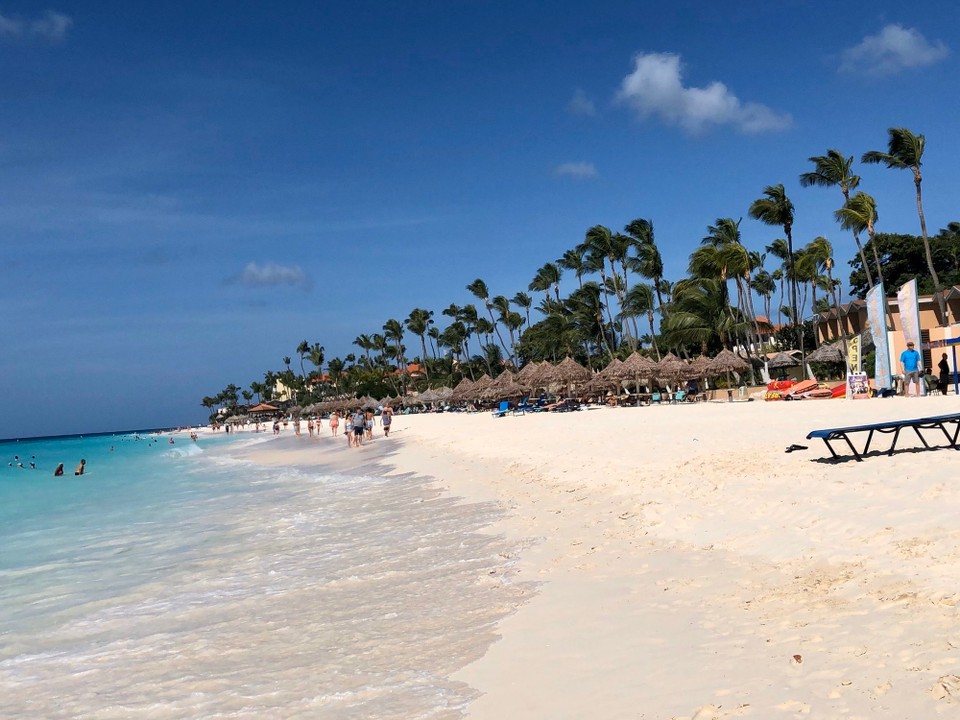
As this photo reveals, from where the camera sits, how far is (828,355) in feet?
108

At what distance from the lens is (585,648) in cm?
412

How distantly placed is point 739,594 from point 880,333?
1816 cm

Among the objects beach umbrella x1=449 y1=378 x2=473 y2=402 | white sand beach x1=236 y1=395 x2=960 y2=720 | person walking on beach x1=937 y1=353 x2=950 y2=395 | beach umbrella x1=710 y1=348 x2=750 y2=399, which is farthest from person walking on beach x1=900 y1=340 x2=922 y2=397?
beach umbrella x1=449 y1=378 x2=473 y2=402

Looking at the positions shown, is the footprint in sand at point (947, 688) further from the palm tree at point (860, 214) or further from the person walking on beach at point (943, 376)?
the palm tree at point (860, 214)

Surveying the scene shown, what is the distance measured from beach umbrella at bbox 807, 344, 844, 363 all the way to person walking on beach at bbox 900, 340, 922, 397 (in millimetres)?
12892

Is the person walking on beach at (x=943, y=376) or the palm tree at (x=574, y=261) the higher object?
the palm tree at (x=574, y=261)

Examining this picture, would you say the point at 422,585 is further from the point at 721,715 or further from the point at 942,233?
the point at 942,233

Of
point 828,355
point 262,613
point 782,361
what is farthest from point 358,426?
point 262,613

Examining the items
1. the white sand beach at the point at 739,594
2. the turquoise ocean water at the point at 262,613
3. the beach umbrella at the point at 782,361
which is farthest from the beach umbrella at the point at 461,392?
the white sand beach at the point at 739,594

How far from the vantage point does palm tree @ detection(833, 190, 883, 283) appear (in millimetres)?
32281

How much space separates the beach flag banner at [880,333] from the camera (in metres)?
19.6

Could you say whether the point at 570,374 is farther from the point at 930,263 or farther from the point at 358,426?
the point at 930,263

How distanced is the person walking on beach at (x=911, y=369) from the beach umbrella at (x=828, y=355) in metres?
12.9

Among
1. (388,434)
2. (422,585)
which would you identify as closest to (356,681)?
(422,585)
